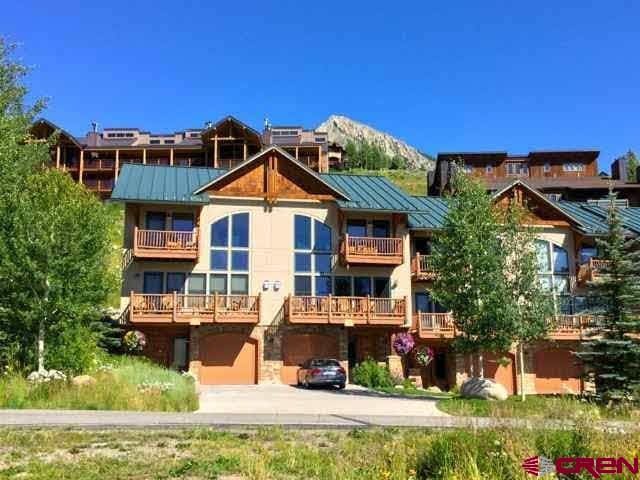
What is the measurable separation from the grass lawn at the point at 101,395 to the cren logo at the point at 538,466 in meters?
10.3

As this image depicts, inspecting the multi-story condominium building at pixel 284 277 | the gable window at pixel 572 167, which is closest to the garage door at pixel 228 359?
the multi-story condominium building at pixel 284 277

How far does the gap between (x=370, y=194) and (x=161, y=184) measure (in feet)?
35.3

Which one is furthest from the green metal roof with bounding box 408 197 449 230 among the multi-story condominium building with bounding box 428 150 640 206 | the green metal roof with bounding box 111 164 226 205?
the multi-story condominium building with bounding box 428 150 640 206

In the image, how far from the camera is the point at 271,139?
228 ft

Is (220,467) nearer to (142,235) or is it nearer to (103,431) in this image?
(103,431)

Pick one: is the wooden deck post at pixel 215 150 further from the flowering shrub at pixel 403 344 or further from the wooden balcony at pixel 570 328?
the wooden balcony at pixel 570 328

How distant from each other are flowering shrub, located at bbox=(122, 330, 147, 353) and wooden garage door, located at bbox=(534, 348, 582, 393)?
64.5 feet

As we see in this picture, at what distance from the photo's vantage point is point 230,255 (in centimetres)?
3188

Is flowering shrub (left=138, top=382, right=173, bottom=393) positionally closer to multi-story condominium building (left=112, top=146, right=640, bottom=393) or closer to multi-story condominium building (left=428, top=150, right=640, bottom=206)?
multi-story condominium building (left=112, top=146, right=640, bottom=393)

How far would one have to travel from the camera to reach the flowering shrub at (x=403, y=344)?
3050 centimetres

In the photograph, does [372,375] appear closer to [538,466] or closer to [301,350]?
[301,350]

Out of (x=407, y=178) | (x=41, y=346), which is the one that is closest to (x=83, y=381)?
(x=41, y=346)

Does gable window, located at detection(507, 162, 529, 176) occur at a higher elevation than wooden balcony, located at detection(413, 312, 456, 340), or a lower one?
higher

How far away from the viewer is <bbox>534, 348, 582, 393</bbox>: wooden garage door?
33.5 metres
